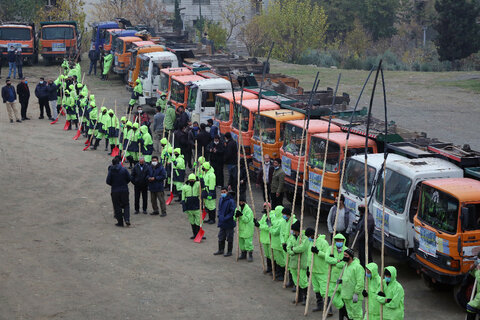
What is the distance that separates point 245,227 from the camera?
14148mm

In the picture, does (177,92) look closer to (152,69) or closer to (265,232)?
(152,69)

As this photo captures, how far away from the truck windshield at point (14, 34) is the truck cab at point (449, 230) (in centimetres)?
2962

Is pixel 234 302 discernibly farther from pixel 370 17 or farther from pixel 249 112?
pixel 370 17

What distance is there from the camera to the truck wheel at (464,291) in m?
11.7

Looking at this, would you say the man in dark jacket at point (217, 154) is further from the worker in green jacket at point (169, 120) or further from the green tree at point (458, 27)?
the green tree at point (458, 27)

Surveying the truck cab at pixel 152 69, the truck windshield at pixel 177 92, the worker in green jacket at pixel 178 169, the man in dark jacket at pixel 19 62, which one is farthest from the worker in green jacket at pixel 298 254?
the man in dark jacket at pixel 19 62

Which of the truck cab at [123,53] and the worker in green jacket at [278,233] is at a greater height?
the truck cab at [123,53]

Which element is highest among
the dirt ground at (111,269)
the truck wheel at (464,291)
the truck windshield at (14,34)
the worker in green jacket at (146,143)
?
the truck windshield at (14,34)

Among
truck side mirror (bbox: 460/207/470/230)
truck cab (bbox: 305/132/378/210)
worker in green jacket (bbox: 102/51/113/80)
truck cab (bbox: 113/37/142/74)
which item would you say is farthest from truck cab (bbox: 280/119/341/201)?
worker in green jacket (bbox: 102/51/113/80)

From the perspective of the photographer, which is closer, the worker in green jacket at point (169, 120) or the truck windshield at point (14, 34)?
the worker in green jacket at point (169, 120)

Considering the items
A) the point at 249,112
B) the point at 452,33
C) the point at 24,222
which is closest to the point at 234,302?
the point at 24,222

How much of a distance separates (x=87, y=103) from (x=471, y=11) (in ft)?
82.4

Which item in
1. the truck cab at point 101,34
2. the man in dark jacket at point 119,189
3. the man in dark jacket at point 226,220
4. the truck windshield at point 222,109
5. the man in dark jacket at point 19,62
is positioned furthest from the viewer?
the truck cab at point 101,34

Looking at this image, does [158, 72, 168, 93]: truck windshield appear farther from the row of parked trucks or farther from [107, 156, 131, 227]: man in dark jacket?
[107, 156, 131, 227]: man in dark jacket
